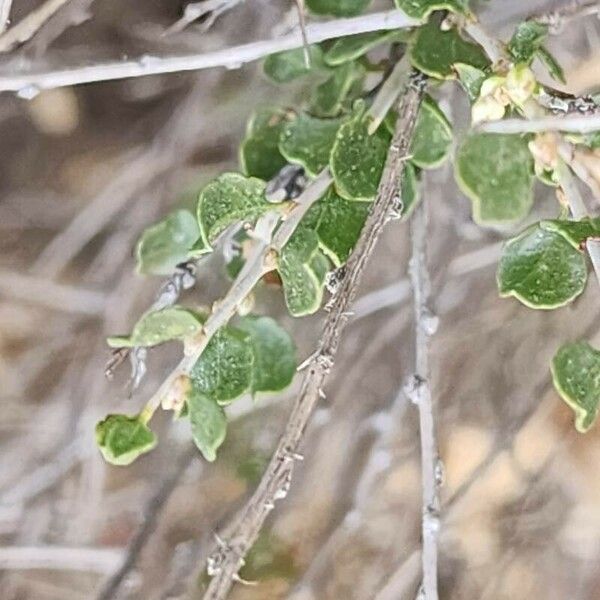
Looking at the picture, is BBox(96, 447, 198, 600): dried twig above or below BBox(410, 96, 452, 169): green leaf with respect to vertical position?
below

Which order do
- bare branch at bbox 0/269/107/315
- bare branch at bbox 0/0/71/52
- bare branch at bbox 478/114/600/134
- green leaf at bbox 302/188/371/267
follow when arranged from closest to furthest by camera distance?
bare branch at bbox 478/114/600/134, green leaf at bbox 302/188/371/267, bare branch at bbox 0/0/71/52, bare branch at bbox 0/269/107/315

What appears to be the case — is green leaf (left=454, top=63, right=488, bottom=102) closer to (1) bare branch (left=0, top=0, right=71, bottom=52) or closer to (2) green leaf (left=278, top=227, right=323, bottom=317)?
(2) green leaf (left=278, top=227, right=323, bottom=317)

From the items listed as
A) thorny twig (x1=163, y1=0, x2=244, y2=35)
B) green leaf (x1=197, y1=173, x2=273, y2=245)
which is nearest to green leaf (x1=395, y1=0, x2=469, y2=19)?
green leaf (x1=197, y1=173, x2=273, y2=245)

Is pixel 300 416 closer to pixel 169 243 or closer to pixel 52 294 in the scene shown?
pixel 169 243

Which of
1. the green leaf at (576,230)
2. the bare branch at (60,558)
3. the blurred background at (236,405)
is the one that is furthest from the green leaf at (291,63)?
the bare branch at (60,558)

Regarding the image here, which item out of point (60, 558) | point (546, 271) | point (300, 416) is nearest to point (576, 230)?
point (546, 271)


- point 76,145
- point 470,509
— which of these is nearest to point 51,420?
point 76,145

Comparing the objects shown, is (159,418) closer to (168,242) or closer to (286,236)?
(168,242)
